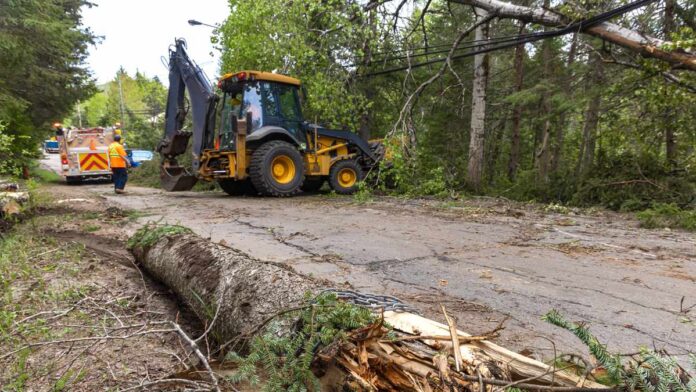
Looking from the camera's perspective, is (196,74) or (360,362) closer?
(360,362)

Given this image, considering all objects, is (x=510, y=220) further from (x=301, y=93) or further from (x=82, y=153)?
(x=82, y=153)

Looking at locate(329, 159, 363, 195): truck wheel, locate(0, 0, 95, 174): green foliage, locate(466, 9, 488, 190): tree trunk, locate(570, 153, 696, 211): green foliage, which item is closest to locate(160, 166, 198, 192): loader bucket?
locate(0, 0, 95, 174): green foliage

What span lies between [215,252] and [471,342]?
2.11 metres

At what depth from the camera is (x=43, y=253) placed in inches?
154

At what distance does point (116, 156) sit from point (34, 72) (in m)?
9.04

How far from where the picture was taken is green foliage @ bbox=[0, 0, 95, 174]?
461 inches

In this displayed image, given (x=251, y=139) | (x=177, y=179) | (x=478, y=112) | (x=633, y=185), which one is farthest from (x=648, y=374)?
(x=177, y=179)

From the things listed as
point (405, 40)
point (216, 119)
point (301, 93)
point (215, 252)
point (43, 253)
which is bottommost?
point (43, 253)

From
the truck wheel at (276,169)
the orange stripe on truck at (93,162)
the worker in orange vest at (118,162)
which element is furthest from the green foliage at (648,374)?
the orange stripe on truck at (93,162)

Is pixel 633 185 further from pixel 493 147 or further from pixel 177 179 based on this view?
pixel 493 147

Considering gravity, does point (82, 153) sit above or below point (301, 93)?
below

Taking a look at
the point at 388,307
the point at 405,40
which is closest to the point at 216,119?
the point at 405,40

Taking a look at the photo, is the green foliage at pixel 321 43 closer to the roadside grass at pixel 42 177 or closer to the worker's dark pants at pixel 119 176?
the worker's dark pants at pixel 119 176

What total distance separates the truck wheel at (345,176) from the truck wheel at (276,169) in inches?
48.4
